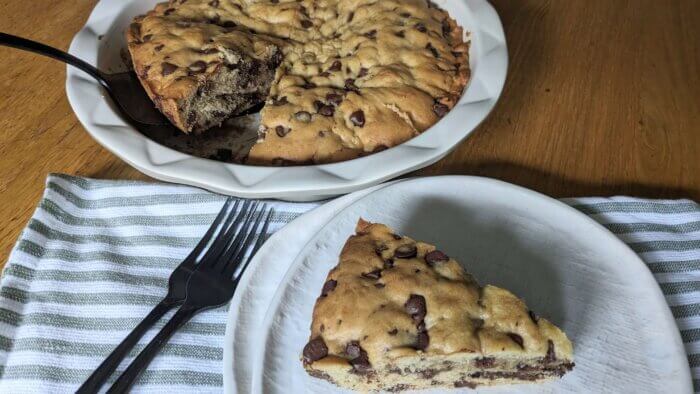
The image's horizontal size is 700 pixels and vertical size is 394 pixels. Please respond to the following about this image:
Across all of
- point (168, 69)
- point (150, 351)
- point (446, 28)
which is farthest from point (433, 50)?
point (150, 351)

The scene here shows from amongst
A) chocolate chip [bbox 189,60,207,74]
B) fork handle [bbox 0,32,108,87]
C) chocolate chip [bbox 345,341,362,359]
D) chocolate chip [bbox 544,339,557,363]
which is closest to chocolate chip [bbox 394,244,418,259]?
chocolate chip [bbox 345,341,362,359]

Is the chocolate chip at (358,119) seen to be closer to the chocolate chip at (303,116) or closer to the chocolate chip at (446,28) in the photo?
the chocolate chip at (303,116)

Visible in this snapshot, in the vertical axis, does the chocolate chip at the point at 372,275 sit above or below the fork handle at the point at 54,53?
above

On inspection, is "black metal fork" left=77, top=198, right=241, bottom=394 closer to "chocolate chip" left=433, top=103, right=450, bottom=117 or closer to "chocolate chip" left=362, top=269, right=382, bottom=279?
"chocolate chip" left=362, top=269, right=382, bottom=279

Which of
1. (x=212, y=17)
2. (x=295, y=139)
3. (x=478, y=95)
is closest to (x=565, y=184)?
(x=478, y=95)

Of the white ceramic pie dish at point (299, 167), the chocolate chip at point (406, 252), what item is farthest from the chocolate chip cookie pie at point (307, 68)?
the chocolate chip at point (406, 252)

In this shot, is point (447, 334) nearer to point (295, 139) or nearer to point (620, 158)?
point (295, 139)
